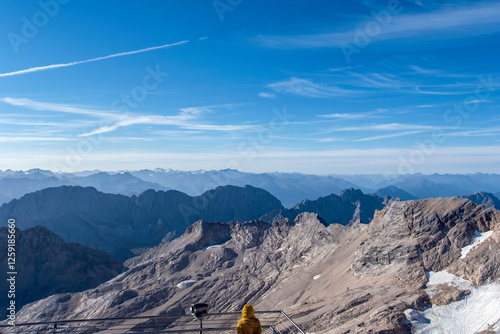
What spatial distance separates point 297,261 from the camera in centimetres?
10031

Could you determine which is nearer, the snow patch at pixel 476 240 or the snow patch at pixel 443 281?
the snow patch at pixel 443 281

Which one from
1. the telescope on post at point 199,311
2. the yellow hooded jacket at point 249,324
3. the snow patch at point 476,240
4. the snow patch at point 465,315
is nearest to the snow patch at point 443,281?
the snow patch at point 465,315

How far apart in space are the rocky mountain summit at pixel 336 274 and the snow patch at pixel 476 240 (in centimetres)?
22

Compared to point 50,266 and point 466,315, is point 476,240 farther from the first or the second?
point 50,266

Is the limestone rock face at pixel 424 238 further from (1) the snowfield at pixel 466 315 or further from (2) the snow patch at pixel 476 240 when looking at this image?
(1) the snowfield at pixel 466 315

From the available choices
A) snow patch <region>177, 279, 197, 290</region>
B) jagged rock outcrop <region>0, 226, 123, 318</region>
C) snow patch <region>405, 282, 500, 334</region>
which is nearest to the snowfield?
snow patch <region>405, 282, 500, 334</region>

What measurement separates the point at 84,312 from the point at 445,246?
279 feet

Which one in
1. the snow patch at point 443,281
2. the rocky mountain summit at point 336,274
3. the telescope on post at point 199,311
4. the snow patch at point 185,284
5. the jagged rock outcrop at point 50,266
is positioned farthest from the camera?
the jagged rock outcrop at point 50,266

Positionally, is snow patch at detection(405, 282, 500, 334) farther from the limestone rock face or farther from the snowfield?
the limestone rock face

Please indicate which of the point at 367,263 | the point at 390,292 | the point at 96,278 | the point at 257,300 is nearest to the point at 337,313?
the point at 390,292

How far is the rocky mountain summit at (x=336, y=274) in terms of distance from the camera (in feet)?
153

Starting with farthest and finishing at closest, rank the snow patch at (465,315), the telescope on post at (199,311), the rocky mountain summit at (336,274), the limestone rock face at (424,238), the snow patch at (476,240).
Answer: the limestone rock face at (424,238)
the snow patch at (476,240)
the rocky mountain summit at (336,274)
the snow patch at (465,315)
the telescope on post at (199,311)

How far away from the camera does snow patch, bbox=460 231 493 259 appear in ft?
174

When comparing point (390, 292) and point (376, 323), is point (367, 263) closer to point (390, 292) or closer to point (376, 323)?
point (390, 292)
